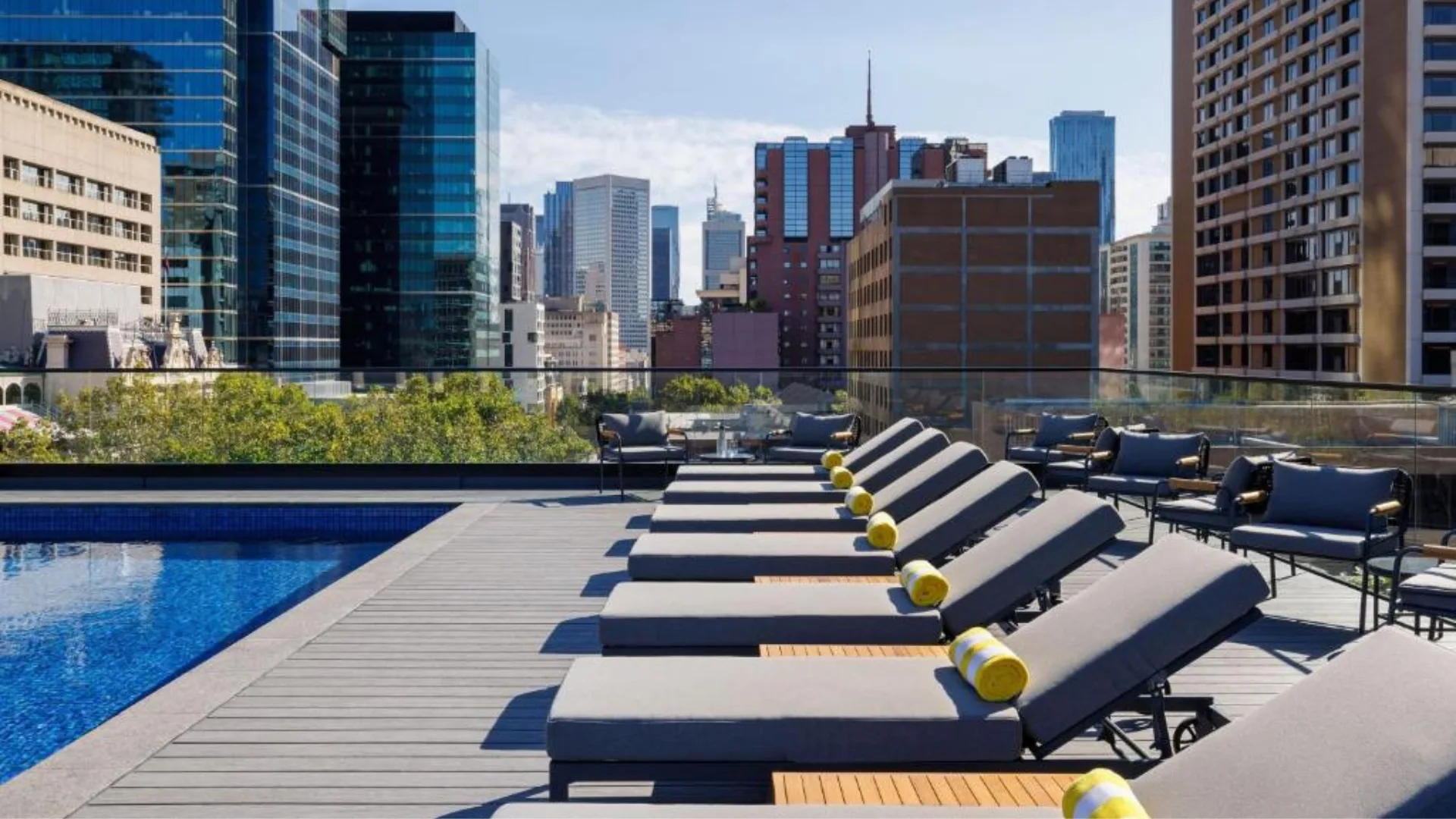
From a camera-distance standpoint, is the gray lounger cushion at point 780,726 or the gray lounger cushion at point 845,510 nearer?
the gray lounger cushion at point 780,726

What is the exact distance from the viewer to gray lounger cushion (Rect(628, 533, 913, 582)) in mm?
4996

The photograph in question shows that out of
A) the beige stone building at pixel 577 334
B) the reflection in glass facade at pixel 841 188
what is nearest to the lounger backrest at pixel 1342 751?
the reflection in glass facade at pixel 841 188

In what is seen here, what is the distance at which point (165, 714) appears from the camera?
13.2 feet

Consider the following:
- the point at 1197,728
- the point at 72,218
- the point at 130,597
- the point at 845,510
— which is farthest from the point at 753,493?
the point at 72,218

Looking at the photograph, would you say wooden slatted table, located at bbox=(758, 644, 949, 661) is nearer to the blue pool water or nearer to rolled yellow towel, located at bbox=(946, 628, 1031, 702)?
rolled yellow towel, located at bbox=(946, 628, 1031, 702)

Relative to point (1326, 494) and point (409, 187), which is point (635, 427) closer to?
point (1326, 494)

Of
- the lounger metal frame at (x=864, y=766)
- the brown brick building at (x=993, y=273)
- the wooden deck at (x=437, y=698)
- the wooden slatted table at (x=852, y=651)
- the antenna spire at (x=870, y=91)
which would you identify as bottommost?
the wooden deck at (x=437, y=698)

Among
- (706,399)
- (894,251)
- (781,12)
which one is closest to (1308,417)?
(706,399)

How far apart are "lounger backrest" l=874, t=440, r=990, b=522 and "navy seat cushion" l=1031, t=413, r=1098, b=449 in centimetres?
337

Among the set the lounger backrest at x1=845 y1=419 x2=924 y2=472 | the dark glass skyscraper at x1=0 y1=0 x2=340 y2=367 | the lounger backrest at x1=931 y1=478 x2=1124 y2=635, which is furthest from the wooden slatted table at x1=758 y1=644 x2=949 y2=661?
the dark glass skyscraper at x1=0 y1=0 x2=340 y2=367

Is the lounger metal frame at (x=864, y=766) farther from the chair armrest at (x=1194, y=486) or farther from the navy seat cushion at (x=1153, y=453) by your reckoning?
the navy seat cushion at (x=1153, y=453)

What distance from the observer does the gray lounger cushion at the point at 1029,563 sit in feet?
13.1

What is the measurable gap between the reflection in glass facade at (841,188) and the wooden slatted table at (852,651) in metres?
110

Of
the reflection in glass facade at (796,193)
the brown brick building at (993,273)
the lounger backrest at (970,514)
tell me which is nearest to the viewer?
the lounger backrest at (970,514)
